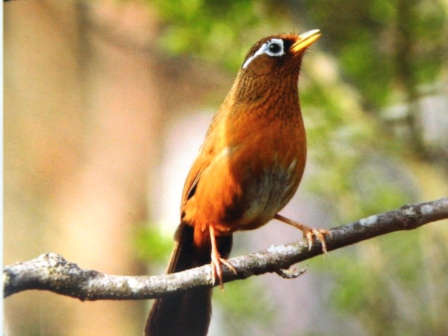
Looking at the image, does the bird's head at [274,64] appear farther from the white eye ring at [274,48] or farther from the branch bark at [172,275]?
the branch bark at [172,275]

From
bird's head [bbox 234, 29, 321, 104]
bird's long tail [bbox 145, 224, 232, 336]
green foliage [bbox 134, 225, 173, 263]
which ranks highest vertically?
bird's head [bbox 234, 29, 321, 104]

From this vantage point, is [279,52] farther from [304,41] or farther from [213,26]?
[213,26]

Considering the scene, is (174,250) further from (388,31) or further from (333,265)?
(388,31)

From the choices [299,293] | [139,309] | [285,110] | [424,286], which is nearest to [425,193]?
[424,286]

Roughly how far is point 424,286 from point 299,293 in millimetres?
509

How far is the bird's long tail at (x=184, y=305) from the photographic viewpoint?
1713 millimetres

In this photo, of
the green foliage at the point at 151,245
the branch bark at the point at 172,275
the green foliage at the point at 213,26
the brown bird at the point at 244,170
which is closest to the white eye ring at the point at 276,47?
the brown bird at the point at 244,170

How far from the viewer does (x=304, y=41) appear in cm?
172

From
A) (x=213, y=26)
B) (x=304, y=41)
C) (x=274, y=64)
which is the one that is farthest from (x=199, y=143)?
(x=213, y=26)

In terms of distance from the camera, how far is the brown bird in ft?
5.54

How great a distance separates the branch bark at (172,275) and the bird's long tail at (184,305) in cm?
14

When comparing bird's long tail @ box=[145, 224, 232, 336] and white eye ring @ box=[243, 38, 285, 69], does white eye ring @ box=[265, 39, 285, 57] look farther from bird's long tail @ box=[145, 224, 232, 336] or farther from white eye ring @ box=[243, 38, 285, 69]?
bird's long tail @ box=[145, 224, 232, 336]

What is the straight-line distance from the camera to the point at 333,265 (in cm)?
221

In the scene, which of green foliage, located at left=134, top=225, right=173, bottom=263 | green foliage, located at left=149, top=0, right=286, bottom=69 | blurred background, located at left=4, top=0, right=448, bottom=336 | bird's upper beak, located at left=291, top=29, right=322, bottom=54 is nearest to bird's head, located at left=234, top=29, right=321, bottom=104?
bird's upper beak, located at left=291, top=29, right=322, bottom=54
